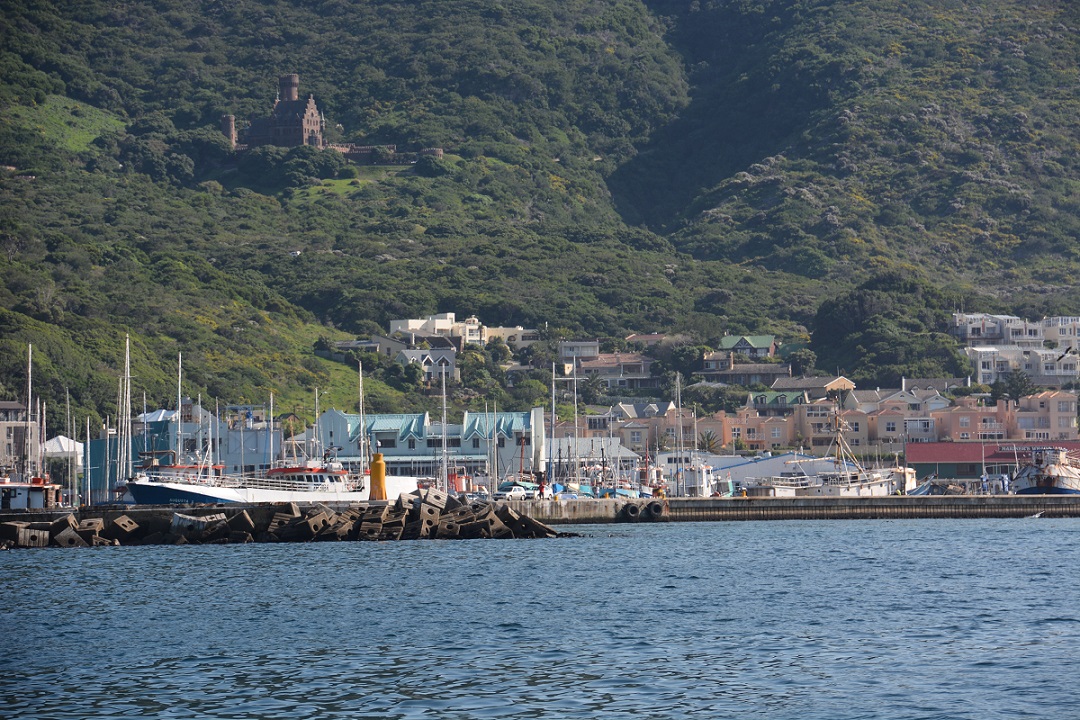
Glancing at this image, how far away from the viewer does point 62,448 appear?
9438cm

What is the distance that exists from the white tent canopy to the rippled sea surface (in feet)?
129

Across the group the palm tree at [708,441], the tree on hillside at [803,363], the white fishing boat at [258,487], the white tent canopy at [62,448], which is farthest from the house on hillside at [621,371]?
the white fishing boat at [258,487]

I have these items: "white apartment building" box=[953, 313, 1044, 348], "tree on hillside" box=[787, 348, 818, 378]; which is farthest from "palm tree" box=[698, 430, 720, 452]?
"white apartment building" box=[953, 313, 1044, 348]

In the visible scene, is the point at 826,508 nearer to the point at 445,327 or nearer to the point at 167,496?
the point at 167,496

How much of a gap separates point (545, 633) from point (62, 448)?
6748cm

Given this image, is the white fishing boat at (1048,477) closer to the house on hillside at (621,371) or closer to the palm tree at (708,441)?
the palm tree at (708,441)

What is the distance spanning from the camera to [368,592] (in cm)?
3900

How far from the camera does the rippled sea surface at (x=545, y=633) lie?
984 inches

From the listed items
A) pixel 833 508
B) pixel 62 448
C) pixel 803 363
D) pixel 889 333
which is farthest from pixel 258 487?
pixel 889 333

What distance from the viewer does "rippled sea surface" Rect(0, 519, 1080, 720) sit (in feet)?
82.0

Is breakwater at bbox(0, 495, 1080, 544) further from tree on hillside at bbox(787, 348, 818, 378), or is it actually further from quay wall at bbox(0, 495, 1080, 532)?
tree on hillside at bbox(787, 348, 818, 378)

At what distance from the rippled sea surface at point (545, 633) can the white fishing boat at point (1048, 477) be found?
78.5 feet

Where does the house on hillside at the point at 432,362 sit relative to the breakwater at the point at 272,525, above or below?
above

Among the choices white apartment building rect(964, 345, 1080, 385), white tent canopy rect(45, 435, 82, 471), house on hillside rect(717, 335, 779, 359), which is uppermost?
house on hillside rect(717, 335, 779, 359)
